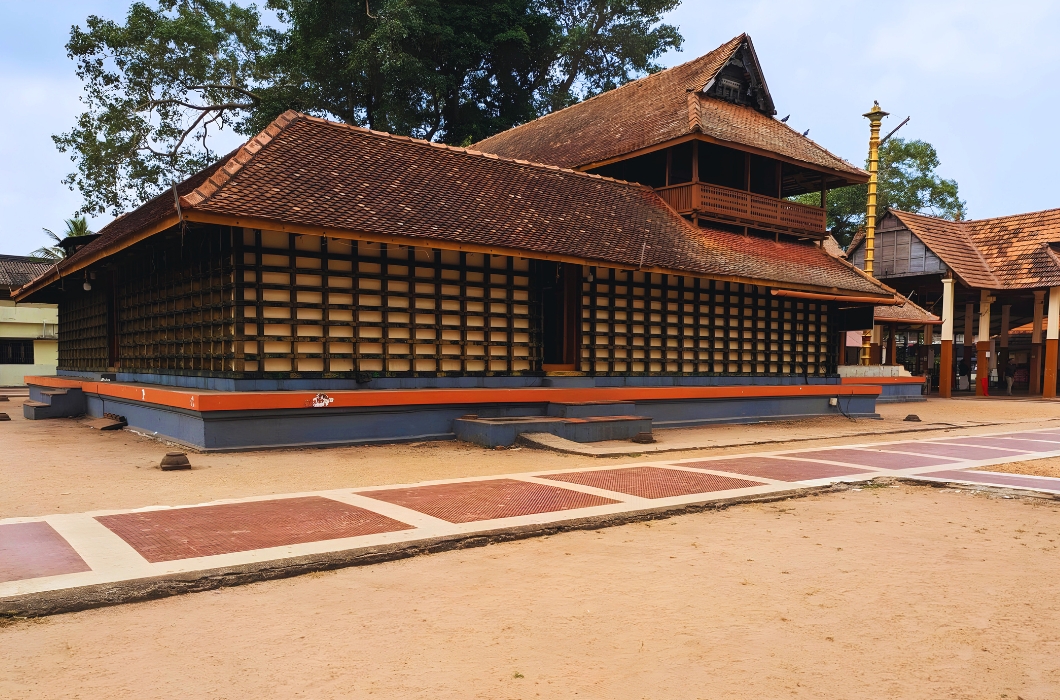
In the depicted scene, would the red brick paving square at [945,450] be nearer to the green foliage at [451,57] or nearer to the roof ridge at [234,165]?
the roof ridge at [234,165]

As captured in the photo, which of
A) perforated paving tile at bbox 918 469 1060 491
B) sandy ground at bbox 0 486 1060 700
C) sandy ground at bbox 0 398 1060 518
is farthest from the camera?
perforated paving tile at bbox 918 469 1060 491

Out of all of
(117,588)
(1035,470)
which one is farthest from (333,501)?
(1035,470)

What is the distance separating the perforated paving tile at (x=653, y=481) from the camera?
8.47 meters

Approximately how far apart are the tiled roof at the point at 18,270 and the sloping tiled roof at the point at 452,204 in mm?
20906

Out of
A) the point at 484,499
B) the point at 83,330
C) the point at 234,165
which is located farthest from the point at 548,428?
the point at 83,330

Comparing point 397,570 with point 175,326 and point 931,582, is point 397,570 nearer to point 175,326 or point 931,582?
point 931,582

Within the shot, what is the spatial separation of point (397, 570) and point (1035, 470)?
9.16m

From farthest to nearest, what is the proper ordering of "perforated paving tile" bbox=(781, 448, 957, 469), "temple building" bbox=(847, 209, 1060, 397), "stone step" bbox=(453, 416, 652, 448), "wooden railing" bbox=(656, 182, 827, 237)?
"temple building" bbox=(847, 209, 1060, 397)
"wooden railing" bbox=(656, 182, 827, 237)
"stone step" bbox=(453, 416, 652, 448)
"perforated paving tile" bbox=(781, 448, 957, 469)

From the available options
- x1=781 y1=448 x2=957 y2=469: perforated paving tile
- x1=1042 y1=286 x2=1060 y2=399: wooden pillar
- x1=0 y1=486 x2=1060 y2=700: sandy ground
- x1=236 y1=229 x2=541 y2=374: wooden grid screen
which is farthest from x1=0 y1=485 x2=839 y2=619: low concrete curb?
Answer: x1=1042 y1=286 x2=1060 y2=399: wooden pillar

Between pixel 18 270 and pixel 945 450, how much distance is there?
39.8 m

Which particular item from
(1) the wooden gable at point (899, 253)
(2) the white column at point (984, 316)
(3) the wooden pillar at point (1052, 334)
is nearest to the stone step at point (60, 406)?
(1) the wooden gable at point (899, 253)

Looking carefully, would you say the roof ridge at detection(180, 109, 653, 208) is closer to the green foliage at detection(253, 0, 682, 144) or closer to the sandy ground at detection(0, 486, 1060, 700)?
the sandy ground at detection(0, 486, 1060, 700)

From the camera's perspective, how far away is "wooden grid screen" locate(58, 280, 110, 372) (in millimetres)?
18889

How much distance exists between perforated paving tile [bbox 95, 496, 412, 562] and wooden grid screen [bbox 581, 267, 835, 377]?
9.05 metres
